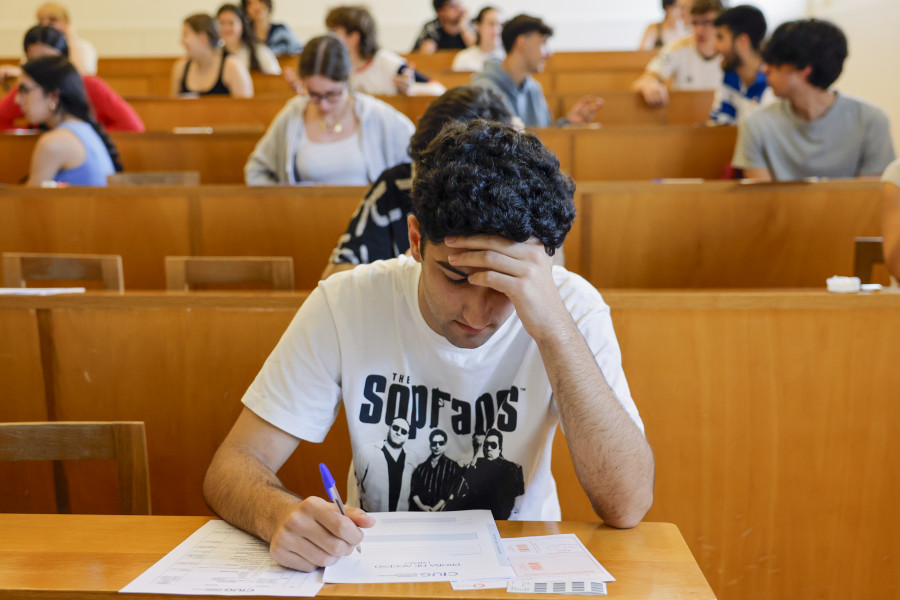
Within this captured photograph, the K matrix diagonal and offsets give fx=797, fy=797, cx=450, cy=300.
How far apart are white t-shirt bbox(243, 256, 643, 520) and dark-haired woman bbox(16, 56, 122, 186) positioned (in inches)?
108

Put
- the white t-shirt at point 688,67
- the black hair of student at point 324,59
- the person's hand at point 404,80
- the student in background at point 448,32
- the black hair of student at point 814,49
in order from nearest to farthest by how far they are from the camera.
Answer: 1. the black hair of student at point 814,49
2. the black hair of student at point 324,59
3. the person's hand at point 404,80
4. the white t-shirt at point 688,67
5. the student in background at point 448,32

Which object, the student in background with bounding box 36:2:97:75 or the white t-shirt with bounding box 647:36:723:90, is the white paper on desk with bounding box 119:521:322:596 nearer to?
the white t-shirt with bounding box 647:36:723:90

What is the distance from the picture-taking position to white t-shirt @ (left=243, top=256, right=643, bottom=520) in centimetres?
124

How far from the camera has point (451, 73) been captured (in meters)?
5.95

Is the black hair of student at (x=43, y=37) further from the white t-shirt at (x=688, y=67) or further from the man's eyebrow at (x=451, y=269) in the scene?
the man's eyebrow at (x=451, y=269)

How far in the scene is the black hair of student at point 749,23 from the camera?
4.07 metres

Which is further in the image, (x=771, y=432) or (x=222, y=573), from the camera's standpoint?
(x=771, y=432)

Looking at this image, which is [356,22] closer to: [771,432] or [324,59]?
[324,59]

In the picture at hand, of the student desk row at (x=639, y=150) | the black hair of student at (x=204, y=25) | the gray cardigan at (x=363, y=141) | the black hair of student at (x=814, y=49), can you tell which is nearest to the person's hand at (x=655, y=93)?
the student desk row at (x=639, y=150)

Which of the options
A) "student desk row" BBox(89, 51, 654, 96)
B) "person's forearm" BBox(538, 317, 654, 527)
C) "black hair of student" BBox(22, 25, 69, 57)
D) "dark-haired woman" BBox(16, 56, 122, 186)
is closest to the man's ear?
"person's forearm" BBox(538, 317, 654, 527)

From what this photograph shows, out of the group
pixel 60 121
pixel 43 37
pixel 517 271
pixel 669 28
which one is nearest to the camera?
pixel 517 271

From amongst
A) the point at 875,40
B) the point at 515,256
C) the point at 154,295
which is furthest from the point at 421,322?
the point at 875,40

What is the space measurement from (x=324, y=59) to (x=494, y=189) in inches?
92.6

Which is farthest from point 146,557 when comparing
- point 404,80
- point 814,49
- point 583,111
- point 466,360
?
point 404,80
